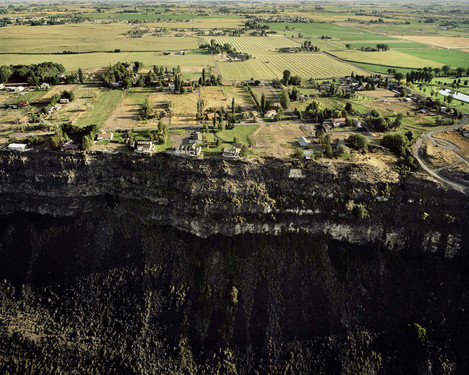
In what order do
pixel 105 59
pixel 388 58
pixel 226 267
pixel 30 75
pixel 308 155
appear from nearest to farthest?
pixel 226 267
pixel 308 155
pixel 30 75
pixel 105 59
pixel 388 58

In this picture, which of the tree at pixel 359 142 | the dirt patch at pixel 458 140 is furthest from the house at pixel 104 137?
the dirt patch at pixel 458 140

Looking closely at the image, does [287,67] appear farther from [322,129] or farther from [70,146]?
[70,146]

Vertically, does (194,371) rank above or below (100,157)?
below

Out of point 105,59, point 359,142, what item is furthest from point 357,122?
point 105,59

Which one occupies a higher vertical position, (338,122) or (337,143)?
(338,122)

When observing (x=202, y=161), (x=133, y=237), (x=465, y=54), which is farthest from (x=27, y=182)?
(x=465, y=54)

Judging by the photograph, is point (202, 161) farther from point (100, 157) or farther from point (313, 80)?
point (313, 80)

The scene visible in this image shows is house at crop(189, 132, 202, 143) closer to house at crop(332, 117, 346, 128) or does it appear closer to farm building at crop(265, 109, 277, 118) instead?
farm building at crop(265, 109, 277, 118)
